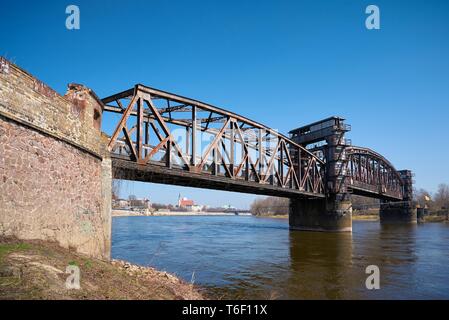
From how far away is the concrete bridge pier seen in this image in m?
87.9

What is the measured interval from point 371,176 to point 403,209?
22835 mm

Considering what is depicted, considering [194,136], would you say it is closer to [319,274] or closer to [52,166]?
[319,274]

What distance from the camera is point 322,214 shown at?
52.8 metres

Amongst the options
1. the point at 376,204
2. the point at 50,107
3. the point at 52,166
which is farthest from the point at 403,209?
the point at 50,107

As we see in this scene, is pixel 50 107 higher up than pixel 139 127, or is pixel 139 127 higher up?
pixel 139 127

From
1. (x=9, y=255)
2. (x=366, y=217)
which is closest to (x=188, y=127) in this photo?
(x=9, y=255)

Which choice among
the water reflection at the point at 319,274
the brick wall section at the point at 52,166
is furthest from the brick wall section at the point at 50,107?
the water reflection at the point at 319,274

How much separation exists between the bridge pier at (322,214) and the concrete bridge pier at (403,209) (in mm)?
46593

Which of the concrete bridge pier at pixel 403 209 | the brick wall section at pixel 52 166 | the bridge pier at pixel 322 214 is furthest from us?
the concrete bridge pier at pixel 403 209

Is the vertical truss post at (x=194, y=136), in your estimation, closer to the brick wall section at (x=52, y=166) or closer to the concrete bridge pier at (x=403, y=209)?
the brick wall section at (x=52, y=166)

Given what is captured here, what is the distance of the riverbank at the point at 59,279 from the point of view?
6.91 metres

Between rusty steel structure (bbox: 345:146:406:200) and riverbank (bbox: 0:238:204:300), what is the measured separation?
48625 millimetres

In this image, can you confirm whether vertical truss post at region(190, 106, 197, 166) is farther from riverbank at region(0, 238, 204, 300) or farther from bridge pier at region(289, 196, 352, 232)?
bridge pier at region(289, 196, 352, 232)
